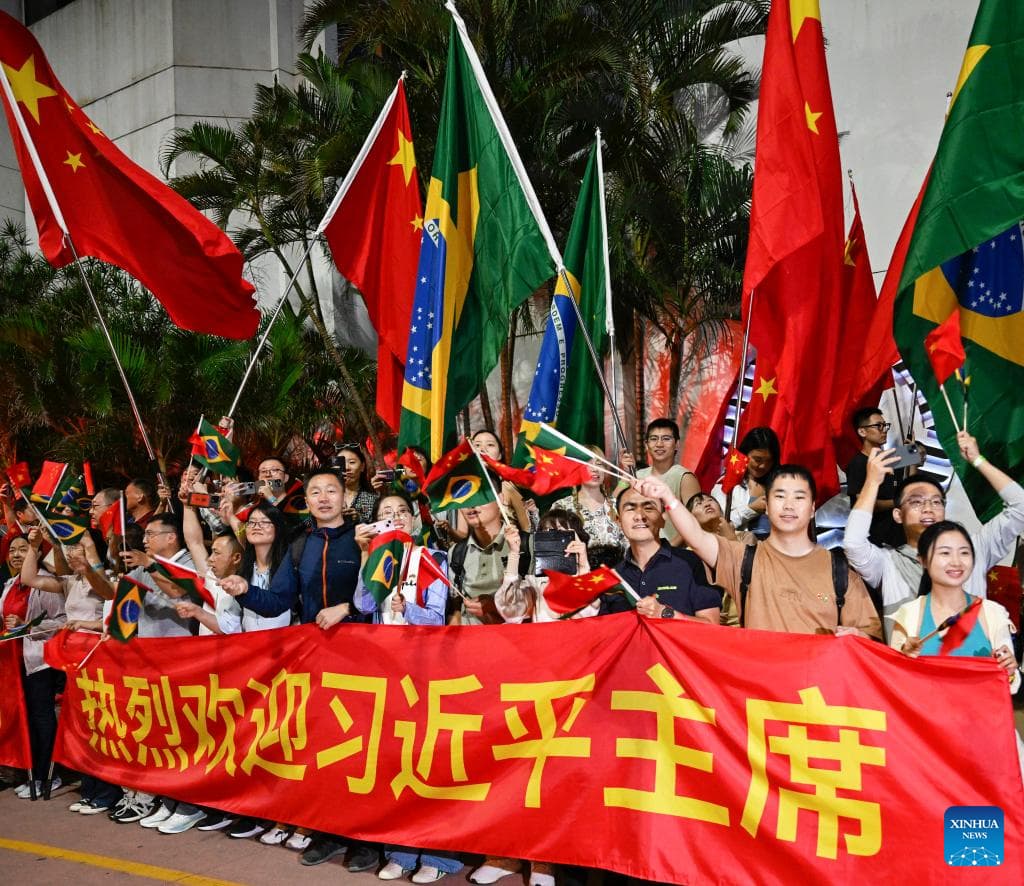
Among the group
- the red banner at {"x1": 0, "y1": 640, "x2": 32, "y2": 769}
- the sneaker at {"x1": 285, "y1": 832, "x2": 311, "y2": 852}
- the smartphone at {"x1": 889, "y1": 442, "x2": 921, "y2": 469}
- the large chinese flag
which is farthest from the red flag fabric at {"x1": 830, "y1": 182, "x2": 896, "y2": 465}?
the red banner at {"x1": 0, "y1": 640, "x2": 32, "y2": 769}

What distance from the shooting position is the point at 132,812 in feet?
21.0

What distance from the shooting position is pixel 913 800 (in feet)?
12.6

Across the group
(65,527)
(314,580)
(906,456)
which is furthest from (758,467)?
(65,527)

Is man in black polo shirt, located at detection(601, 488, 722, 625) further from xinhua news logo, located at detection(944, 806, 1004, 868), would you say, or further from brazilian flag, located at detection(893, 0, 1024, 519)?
brazilian flag, located at detection(893, 0, 1024, 519)

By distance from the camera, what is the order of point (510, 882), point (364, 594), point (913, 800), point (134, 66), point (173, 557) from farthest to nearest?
point (134, 66), point (173, 557), point (364, 594), point (510, 882), point (913, 800)

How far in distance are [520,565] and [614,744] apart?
1818 millimetres

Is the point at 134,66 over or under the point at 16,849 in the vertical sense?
over

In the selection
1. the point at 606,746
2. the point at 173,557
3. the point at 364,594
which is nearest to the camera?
the point at 606,746

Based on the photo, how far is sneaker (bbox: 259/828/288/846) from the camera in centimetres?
576

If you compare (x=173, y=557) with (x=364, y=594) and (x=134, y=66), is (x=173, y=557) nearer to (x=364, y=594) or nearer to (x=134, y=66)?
(x=364, y=594)

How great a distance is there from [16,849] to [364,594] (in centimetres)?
251

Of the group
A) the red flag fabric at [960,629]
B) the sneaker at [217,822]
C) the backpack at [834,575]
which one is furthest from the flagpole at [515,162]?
the sneaker at [217,822]

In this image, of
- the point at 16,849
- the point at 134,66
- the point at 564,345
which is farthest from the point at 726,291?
the point at 134,66

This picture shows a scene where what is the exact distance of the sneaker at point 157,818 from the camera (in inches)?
Result: 243
